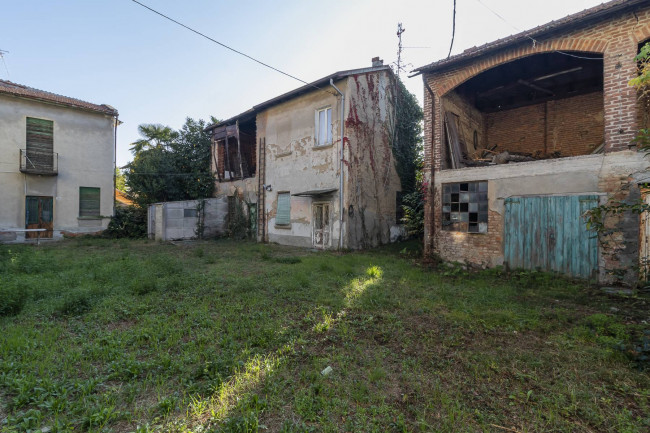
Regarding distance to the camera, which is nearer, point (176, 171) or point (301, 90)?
point (301, 90)

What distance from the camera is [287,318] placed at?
172 inches

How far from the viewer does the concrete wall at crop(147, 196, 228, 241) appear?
15.0 metres

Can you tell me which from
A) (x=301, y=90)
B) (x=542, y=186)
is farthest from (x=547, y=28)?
(x=301, y=90)

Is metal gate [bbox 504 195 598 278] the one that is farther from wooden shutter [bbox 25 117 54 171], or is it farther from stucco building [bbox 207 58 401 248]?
wooden shutter [bbox 25 117 54 171]

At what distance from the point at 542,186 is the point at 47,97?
21.5 meters

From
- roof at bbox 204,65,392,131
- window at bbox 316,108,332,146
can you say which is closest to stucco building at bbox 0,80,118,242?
roof at bbox 204,65,392,131

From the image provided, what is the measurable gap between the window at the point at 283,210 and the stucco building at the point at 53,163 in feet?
33.5

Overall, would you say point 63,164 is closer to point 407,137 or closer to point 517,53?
point 407,137

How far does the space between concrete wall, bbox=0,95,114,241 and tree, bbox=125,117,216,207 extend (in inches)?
60.3

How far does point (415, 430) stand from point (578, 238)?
22.9 feet

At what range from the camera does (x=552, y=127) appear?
10.3 m

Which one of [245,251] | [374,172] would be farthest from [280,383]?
[374,172]

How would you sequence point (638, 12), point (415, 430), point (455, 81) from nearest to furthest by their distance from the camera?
point (415, 430)
point (638, 12)
point (455, 81)

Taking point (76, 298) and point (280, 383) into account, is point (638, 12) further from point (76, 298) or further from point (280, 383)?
point (76, 298)
